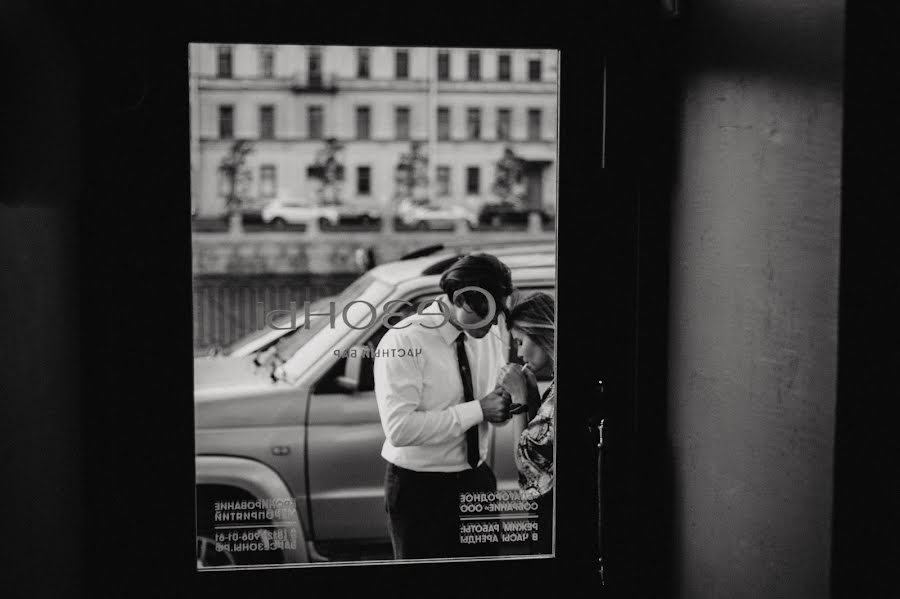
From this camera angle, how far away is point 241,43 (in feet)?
8.48

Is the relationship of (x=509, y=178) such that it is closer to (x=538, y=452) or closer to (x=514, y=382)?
(x=514, y=382)

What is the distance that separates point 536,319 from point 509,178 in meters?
0.42

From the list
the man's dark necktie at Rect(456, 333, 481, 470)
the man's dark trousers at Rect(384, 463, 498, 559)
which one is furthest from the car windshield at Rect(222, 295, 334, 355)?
the man's dark trousers at Rect(384, 463, 498, 559)

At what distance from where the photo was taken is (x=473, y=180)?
2643 millimetres

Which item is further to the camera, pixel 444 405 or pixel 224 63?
pixel 444 405

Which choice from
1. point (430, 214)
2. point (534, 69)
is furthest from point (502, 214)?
point (534, 69)

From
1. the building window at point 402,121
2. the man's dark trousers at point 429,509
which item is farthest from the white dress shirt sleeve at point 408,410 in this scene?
the building window at point 402,121

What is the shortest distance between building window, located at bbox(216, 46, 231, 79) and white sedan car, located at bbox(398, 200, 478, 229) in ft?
1.99

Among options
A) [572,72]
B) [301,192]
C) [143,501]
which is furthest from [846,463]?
[143,501]

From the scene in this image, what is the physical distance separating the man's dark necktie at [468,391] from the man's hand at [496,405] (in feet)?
0.13

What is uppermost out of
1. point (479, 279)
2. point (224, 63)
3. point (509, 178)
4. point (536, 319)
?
point (224, 63)

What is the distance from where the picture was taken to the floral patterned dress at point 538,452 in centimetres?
274

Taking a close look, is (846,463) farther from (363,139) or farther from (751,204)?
(363,139)

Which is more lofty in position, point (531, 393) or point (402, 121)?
point (402, 121)
